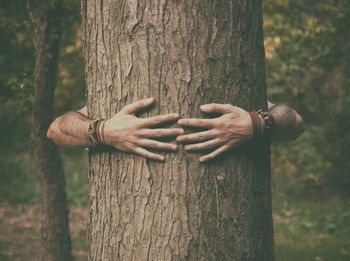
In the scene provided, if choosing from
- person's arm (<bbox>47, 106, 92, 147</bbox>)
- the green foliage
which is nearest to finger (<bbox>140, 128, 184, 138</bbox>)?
person's arm (<bbox>47, 106, 92, 147</bbox>)

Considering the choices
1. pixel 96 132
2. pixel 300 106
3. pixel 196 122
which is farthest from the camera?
pixel 300 106

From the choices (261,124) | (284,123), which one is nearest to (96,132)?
(261,124)

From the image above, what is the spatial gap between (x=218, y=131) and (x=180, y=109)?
6.6 inches

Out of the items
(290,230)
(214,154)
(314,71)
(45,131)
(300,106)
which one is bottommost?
(290,230)

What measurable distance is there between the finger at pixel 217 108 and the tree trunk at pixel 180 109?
0.03 meters

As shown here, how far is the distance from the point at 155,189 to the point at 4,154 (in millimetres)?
12639

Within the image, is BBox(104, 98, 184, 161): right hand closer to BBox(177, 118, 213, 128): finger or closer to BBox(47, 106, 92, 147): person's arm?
BBox(177, 118, 213, 128): finger

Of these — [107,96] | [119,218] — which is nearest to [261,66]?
[107,96]

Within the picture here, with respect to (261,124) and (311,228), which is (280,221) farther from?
(261,124)

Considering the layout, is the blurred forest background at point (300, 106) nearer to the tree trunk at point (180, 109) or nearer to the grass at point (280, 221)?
the grass at point (280, 221)

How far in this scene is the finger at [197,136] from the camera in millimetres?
2498

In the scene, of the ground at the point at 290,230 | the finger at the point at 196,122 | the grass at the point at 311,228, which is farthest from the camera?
the ground at the point at 290,230

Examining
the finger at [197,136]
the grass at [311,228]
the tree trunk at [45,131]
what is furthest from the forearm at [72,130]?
the grass at [311,228]

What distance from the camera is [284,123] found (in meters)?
2.94
